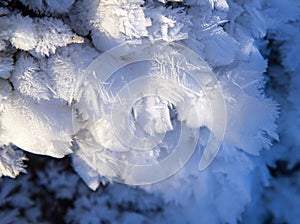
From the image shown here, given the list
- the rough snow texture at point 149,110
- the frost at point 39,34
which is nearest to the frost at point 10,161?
the rough snow texture at point 149,110

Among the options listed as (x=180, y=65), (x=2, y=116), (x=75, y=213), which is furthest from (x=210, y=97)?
(x=75, y=213)

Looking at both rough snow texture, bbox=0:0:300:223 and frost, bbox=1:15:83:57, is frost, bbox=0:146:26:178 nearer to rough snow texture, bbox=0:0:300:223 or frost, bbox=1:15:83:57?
rough snow texture, bbox=0:0:300:223

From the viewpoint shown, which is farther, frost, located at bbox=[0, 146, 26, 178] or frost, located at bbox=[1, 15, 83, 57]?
frost, located at bbox=[0, 146, 26, 178]

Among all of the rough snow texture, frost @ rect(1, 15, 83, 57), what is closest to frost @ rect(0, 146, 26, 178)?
the rough snow texture

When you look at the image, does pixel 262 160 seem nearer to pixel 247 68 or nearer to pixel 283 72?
pixel 283 72

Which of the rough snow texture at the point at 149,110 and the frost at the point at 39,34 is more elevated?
the frost at the point at 39,34

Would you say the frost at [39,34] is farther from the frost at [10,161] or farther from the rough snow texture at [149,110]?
the frost at [10,161]

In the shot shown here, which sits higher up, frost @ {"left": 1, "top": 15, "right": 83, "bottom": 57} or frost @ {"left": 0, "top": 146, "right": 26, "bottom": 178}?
frost @ {"left": 1, "top": 15, "right": 83, "bottom": 57}

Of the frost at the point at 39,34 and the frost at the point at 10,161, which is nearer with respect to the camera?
the frost at the point at 39,34
